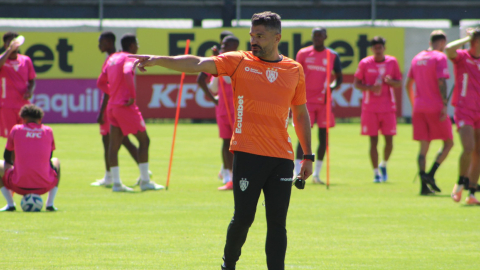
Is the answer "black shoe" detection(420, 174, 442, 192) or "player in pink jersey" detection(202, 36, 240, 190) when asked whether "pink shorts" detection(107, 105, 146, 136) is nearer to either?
"player in pink jersey" detection(202, 36, 240, 190)

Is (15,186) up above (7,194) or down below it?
above

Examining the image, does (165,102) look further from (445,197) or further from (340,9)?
(445,197)

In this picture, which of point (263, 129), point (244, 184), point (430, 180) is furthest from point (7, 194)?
point (430, 180)

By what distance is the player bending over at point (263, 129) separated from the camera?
5.39 metres

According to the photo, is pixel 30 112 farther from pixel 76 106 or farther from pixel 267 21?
pixel 76 106

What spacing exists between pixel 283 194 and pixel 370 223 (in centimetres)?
344

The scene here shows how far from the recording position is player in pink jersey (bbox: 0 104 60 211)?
894 cm

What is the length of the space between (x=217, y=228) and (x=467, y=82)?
4231mm

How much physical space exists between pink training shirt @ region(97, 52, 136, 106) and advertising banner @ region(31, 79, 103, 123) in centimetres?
1703

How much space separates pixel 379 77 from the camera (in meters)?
13.0

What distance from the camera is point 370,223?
863 centimetres

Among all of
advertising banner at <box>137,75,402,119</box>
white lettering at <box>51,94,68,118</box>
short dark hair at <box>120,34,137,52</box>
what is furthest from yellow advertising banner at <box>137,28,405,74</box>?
short dark hair at <box>120,34,137,52</box>

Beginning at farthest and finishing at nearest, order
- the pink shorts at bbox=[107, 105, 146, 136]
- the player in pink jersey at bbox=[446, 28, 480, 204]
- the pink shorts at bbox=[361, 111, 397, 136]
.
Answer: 1. the pink shorts at bbox=[361, 111, 397, 136]
2. the pink shorts at bbox=[107, 105, 146, 136]
3. the player in pink jersey at bbox=[446, 28, 480, 204]

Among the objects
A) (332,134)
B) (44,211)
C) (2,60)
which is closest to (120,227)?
(44,211)
